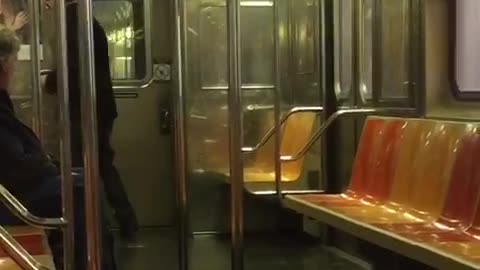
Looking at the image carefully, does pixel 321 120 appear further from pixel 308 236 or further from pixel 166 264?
pixel 166 264

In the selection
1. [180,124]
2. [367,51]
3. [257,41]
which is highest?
[257,41]

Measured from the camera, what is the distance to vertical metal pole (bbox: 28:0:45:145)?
3.90 metres

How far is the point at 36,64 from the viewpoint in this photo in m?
3.91

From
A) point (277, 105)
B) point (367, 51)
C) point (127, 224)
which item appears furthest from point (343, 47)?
point (127, 224)

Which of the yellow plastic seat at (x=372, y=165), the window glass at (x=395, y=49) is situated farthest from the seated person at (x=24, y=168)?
the window glass at (x=395, y=49)

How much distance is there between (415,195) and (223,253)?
1.96 metres

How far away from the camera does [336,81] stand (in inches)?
223

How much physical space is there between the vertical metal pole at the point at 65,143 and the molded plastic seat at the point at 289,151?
3.23 meters

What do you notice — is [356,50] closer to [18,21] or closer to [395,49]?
[395,49]

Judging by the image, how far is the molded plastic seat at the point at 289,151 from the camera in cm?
581

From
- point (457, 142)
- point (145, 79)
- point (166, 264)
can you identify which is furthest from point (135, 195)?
point (457, 142)

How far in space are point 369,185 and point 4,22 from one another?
76.1 inches

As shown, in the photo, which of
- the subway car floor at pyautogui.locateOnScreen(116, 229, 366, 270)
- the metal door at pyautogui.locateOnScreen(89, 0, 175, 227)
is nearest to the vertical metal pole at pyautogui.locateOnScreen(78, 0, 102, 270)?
the subway car floor at pyautogui.locateOnScreen(116, 229, 366, 270)

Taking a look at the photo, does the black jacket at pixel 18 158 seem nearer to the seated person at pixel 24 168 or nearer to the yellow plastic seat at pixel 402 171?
the seated person at pixel 24 168
